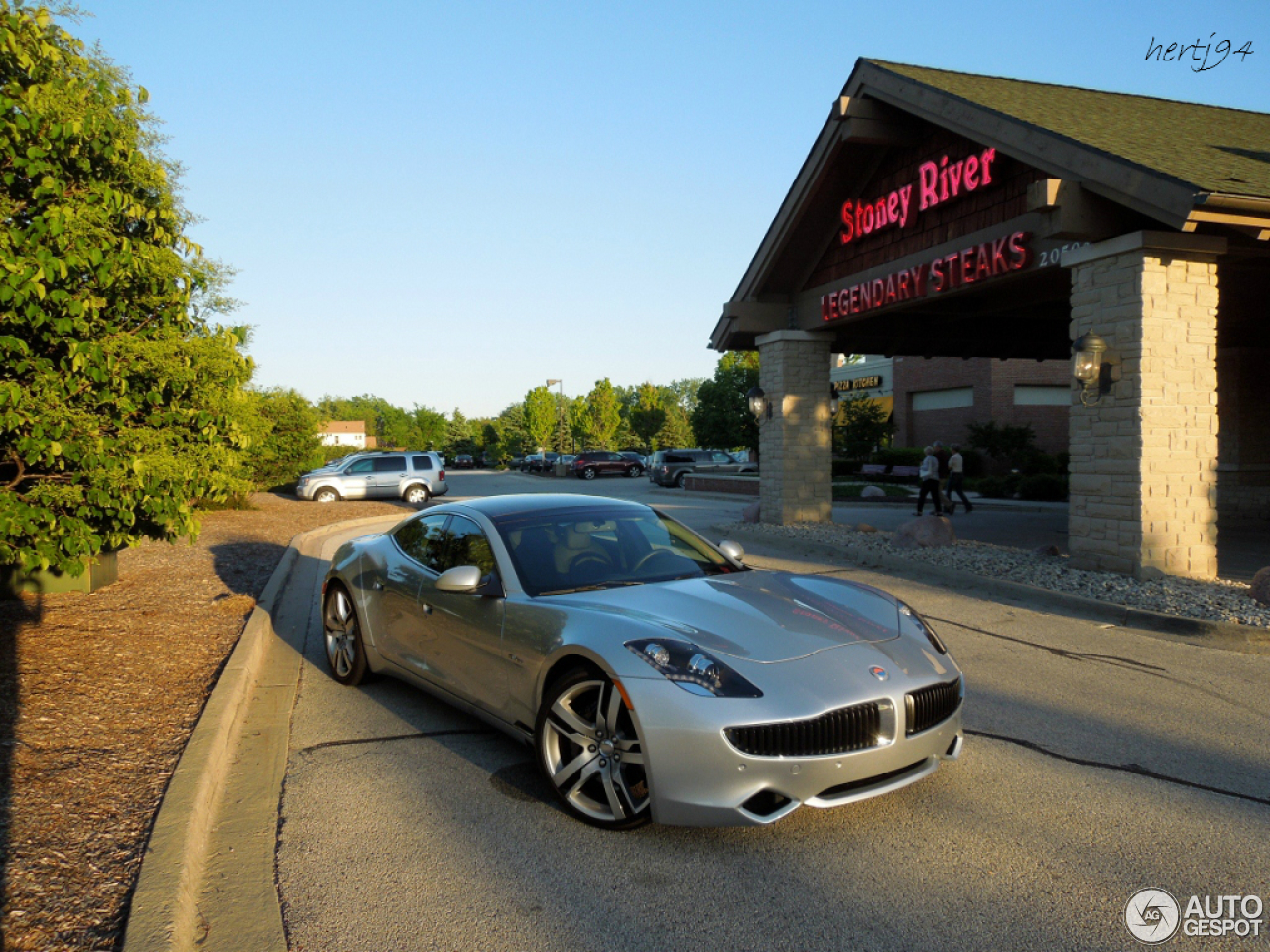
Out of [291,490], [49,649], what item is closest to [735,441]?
[291,490]

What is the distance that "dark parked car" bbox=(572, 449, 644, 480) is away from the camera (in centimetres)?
5022

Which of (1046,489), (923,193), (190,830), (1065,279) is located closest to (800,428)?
(923,193)

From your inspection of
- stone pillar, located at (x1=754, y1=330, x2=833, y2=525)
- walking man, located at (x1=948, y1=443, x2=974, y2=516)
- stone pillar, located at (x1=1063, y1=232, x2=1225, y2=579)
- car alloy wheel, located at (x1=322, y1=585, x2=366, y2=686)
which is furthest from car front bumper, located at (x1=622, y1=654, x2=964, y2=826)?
walking man, located at (x1=948, y1=443, x2=974, y2=516)

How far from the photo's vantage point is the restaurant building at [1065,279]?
8.96 meters

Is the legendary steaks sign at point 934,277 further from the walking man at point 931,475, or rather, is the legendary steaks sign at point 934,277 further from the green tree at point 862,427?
the green tree at point 862,427

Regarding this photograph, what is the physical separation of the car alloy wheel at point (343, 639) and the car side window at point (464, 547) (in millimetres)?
1125

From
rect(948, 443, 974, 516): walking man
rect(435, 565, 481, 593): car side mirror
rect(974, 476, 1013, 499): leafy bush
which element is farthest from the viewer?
rect(974, 476, 1013, 499): leafy bush

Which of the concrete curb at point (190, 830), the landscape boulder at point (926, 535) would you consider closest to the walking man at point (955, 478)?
the landscape boulder at point (926, 535)

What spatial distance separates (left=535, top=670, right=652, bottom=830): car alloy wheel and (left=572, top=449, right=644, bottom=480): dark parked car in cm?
4617

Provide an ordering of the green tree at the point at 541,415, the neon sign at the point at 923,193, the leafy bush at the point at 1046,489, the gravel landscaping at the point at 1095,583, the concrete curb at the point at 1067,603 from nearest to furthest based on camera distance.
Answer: the concrete curb at the point at 1067,603 → the gravel landscaping at the point at 1095,583 → the neon sign at the point at 923,193 → the leafy bush at the point at 1046,489 → the green tree at the point at 541,415

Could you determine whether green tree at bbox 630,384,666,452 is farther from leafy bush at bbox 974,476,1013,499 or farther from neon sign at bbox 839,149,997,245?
neon sign at bbox 839,149,997,245

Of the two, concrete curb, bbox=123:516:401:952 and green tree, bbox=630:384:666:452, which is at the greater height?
green tree, bbox=630:384:666:452

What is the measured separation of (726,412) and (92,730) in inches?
1652

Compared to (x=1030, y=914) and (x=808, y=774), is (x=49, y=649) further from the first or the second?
(x=1030, y=914)
